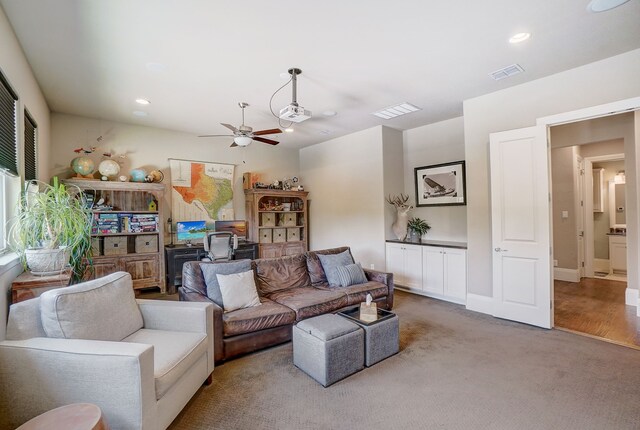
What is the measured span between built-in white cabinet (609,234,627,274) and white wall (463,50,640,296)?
4.15 m

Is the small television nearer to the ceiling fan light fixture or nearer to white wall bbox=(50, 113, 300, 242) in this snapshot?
white wall bbox=(50, 113, 300, 242)

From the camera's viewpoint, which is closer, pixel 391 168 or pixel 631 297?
pixel 631 297

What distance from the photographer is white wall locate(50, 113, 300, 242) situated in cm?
479

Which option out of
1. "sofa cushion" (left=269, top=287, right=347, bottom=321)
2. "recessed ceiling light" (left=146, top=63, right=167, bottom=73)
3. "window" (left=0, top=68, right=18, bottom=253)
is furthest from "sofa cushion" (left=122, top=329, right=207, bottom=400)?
"recessed ceiling light" (left=146, top=63, right=167, bottom=73)

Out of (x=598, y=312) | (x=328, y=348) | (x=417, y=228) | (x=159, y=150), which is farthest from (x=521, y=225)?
(x=159, y=150)

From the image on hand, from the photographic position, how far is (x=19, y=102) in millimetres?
2820

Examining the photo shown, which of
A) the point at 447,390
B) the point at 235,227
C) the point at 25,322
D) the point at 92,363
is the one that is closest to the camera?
the point at 92,363

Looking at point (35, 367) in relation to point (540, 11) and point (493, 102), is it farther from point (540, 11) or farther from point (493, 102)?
point (493, 102)

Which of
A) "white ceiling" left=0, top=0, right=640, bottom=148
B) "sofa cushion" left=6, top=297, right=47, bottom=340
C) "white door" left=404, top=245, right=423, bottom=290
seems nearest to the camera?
"sofa cushion" left=6, top=297, right=47, bottom=340

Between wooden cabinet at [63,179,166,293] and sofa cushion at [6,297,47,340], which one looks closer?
sofa cushion at [6,297,47,340]

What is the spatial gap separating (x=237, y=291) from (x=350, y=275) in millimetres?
1522

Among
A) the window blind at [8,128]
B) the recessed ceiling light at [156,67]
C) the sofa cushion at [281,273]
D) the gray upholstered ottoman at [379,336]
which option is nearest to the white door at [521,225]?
the gray upholstered ottoman at [379,336]

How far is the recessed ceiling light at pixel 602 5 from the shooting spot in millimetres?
2260

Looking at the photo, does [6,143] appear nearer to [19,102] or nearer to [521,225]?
[19,102]
